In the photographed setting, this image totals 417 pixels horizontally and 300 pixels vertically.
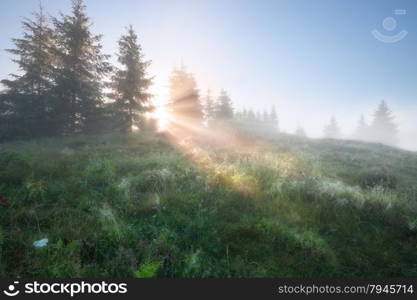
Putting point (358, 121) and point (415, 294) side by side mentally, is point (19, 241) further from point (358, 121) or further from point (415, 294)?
point (358, 121)

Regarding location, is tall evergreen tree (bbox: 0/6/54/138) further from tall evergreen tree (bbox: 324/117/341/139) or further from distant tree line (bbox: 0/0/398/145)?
tall evergreen tree (bbox: 324/117/341/139)

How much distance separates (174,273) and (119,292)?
919 millimetres

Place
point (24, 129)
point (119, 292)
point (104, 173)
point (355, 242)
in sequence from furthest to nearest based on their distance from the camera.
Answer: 1. point (24, 129)
2. point (104, 173)
3. point (355, 242)
4. point (119, 292)

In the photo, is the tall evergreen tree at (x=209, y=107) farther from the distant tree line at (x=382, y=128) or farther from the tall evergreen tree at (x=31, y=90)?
the distant tree line at (x=382, y=128)

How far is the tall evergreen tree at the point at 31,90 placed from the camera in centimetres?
1628

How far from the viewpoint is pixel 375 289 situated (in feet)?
11.6

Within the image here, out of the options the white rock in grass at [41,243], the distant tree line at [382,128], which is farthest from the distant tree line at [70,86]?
the distant tree line at [382,128]

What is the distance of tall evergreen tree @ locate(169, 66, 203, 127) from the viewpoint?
31.3 meters

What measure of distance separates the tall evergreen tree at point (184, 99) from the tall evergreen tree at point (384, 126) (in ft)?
197

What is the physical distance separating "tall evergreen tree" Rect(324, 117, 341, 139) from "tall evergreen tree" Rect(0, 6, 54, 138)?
3062 inches

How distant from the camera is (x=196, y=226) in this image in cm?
452

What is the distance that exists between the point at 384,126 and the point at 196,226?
76951 mm

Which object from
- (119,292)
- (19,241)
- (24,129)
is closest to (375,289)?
(119,292)

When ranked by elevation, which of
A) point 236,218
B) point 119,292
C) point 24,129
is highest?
point 24,129
